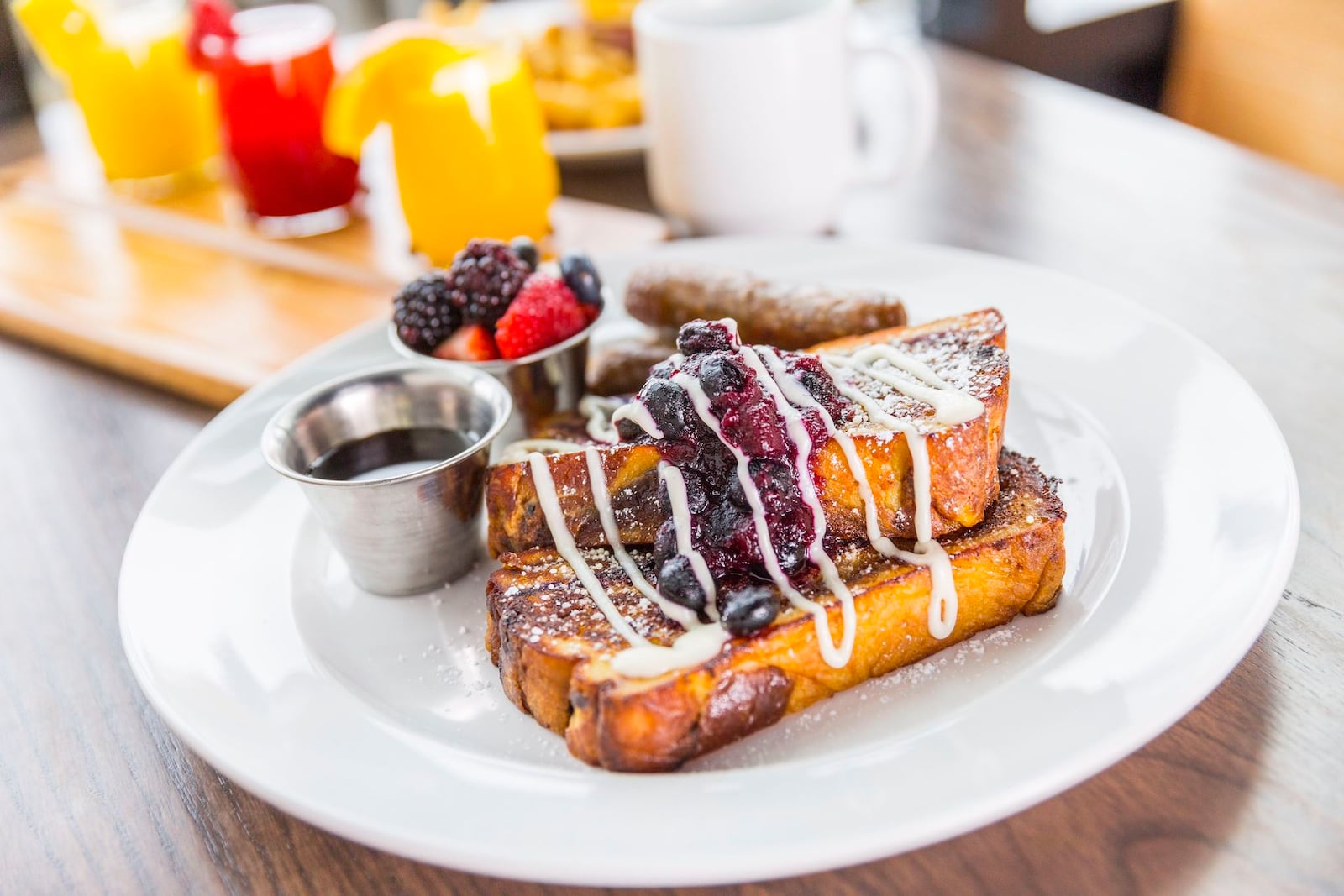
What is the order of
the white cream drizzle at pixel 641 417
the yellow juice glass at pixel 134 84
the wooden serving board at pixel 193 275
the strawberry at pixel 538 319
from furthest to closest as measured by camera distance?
the yellow juice glass at pixel 134 84 → the wooden serving board at pixel 193 275 → the strawberry at pixel 538 319 → the white cream drizzle at pixel 641 417

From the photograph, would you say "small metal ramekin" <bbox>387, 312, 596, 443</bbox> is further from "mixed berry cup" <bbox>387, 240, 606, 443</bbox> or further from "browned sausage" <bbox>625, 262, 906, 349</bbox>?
"browned sausage" <bbox>625, 262, 906, 349</bbox>

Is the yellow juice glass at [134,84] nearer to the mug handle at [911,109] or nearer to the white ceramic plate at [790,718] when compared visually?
the white ceramic plate at [790,718]

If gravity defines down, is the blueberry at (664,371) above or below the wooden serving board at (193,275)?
above

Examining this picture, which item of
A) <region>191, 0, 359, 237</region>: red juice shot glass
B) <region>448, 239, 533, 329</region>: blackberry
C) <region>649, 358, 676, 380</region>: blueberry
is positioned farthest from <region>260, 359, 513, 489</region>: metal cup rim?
<region>191, 0, 359, 237</region>: red juice shot glass

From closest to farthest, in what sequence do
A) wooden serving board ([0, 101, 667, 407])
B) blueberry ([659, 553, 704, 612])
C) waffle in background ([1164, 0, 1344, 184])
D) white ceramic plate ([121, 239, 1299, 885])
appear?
1. white ceramic plate ([121, 239, 1299, 885])
2. blueberry ([659, 553, 704, 612])
3. wooden serving board ([0, 101, 667, 407])
4. waffle in background ([1164, 0, 1344, 184])

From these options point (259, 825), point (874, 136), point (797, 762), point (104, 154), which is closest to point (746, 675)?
point (797, 762)

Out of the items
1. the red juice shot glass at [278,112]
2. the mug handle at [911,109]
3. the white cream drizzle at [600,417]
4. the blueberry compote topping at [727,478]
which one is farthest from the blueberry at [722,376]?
the red juice shot glass at [278,112]

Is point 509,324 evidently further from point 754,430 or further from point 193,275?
point 193,275

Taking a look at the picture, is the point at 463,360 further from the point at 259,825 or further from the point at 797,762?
the point at 797,762
